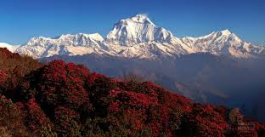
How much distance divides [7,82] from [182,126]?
12.6 metres

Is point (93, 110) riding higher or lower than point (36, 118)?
higher

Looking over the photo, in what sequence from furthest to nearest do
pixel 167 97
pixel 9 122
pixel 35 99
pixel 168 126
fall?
pixel 167 97
pixel 35 99
pixel 168 126
pixel 9 122

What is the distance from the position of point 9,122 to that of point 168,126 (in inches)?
351

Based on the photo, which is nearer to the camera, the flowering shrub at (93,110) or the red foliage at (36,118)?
the flowering shrub at (93,110)

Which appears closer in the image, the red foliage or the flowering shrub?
the flowering shrub

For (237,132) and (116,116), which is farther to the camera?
(237,132)

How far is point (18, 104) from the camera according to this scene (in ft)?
70.4

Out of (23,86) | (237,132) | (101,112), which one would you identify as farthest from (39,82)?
(237,132)

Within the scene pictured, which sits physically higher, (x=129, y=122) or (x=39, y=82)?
(x=39, y=82)

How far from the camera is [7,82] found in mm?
24969

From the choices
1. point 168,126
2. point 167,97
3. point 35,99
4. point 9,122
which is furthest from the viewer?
point 167,97

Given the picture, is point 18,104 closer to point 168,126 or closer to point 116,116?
point 116,116

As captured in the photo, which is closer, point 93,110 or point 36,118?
point 36,118

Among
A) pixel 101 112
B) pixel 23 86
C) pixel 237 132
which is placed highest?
pixel 23 86
